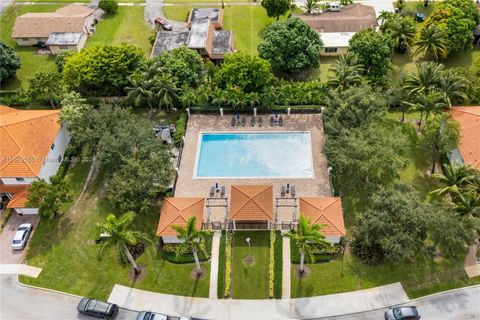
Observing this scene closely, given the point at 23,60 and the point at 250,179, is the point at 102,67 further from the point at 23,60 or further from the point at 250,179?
the point at 250,179

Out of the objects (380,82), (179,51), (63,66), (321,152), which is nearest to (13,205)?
(63,66)

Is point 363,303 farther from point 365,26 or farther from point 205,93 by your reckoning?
point 365,26

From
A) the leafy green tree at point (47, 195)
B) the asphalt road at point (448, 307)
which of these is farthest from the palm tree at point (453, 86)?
the leafy green tree at point (47, 195)

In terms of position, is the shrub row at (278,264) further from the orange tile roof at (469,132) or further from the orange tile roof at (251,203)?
the orange tile roof at (469,132)

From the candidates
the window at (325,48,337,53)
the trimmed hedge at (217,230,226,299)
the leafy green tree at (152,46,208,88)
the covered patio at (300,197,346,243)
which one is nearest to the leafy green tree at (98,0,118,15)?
the leafy green tree at (152,46,208,88)

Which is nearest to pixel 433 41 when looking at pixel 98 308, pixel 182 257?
pixel 182 257

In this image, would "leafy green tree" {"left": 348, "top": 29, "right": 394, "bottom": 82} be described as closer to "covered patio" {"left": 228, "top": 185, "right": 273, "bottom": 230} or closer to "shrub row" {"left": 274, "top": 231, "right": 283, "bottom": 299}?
"covered patio" {"left": 228, "top": 185, "right": 273, "bottom": 230}
